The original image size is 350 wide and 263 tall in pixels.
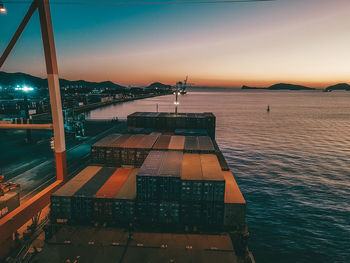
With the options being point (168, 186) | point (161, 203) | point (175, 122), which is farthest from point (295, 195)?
point (175, 122)

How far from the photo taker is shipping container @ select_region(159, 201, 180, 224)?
16.0 metres

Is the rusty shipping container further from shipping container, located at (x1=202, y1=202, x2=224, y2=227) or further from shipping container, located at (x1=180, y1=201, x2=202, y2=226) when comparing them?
shipping container, located at (x1=202, y1=202, x2=224, y2=227)

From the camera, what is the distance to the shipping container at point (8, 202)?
17295 millimetres

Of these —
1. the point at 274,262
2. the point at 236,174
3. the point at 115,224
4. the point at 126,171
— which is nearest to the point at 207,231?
the point at 115,224

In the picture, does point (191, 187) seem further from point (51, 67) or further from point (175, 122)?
point (175, 122)

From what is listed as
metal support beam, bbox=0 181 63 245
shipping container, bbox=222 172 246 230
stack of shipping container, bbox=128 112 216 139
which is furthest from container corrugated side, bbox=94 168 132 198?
stack of shipping container, bbox=128 112 216 139

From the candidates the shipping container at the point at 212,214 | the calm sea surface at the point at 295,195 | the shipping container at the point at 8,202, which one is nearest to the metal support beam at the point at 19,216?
the shipping container at the point at 8,202

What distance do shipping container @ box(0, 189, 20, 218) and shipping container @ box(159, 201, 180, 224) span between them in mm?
12508

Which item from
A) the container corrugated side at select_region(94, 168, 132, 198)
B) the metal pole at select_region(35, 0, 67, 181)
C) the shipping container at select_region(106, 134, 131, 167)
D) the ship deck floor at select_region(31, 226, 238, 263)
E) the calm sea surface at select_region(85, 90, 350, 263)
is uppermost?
the metal pole at select_region(35, 0, 67, 181)

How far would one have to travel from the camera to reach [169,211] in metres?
16.1

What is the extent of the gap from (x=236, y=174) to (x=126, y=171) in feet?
76.9

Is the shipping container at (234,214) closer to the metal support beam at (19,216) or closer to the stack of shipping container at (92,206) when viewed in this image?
the stack of shipping container at (92,206)

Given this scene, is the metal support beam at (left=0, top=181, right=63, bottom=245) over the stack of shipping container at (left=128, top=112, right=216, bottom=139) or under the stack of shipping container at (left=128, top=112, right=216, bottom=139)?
under

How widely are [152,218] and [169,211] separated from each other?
135 centimetres
